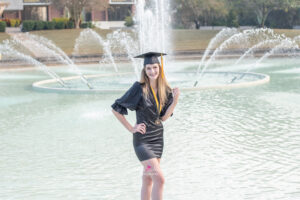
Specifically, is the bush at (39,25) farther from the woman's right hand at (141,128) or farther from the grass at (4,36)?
the woman's right hand at (141,128)

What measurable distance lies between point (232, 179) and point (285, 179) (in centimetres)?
66

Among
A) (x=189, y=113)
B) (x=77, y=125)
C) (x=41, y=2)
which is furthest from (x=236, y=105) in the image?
(x=41, y=2)

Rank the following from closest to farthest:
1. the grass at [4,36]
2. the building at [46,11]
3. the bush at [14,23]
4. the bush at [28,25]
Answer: the grass at [4,36] → the bush at [28,25] → the bush at [14,23] → the building at [46,11]

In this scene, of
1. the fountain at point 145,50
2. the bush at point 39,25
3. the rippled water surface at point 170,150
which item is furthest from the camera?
the bush at point 39,25

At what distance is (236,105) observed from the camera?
12562 mm

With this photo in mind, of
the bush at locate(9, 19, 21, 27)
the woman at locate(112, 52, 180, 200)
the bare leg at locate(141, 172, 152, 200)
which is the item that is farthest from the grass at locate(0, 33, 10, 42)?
the bare leg at locate(141, 172, 152, 200)

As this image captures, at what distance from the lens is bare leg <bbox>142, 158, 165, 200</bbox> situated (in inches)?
176

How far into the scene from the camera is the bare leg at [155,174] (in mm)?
4465

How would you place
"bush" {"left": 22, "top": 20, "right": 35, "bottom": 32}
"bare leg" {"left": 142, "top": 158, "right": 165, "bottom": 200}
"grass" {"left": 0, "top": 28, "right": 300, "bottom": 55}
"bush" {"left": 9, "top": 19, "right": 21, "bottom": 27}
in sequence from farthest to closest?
"bush" {"left": 9, "top": 19, "right": 21, "bottom": 27}, "bush" {"left": 22, "top": 20, "right": 35, "bottom": 32}, "grass" {"left": 0, "top": 28, "right": 300, "bottom": 55}, "bare leg" {"left": 142, "top": 158, "right": 165, "bottom": 200}

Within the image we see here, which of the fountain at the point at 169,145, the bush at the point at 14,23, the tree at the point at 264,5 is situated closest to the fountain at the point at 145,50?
the fountain at the point at 169,145

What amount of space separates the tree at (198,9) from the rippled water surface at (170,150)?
39.6 metres

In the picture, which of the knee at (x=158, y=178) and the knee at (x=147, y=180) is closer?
the knee at (x=158, y=178)

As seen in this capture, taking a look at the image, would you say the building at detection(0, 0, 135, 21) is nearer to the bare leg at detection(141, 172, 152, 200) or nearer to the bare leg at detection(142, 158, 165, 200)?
the bare leg at detection(141, 172, 152, 200)

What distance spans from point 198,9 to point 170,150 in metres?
47.4
